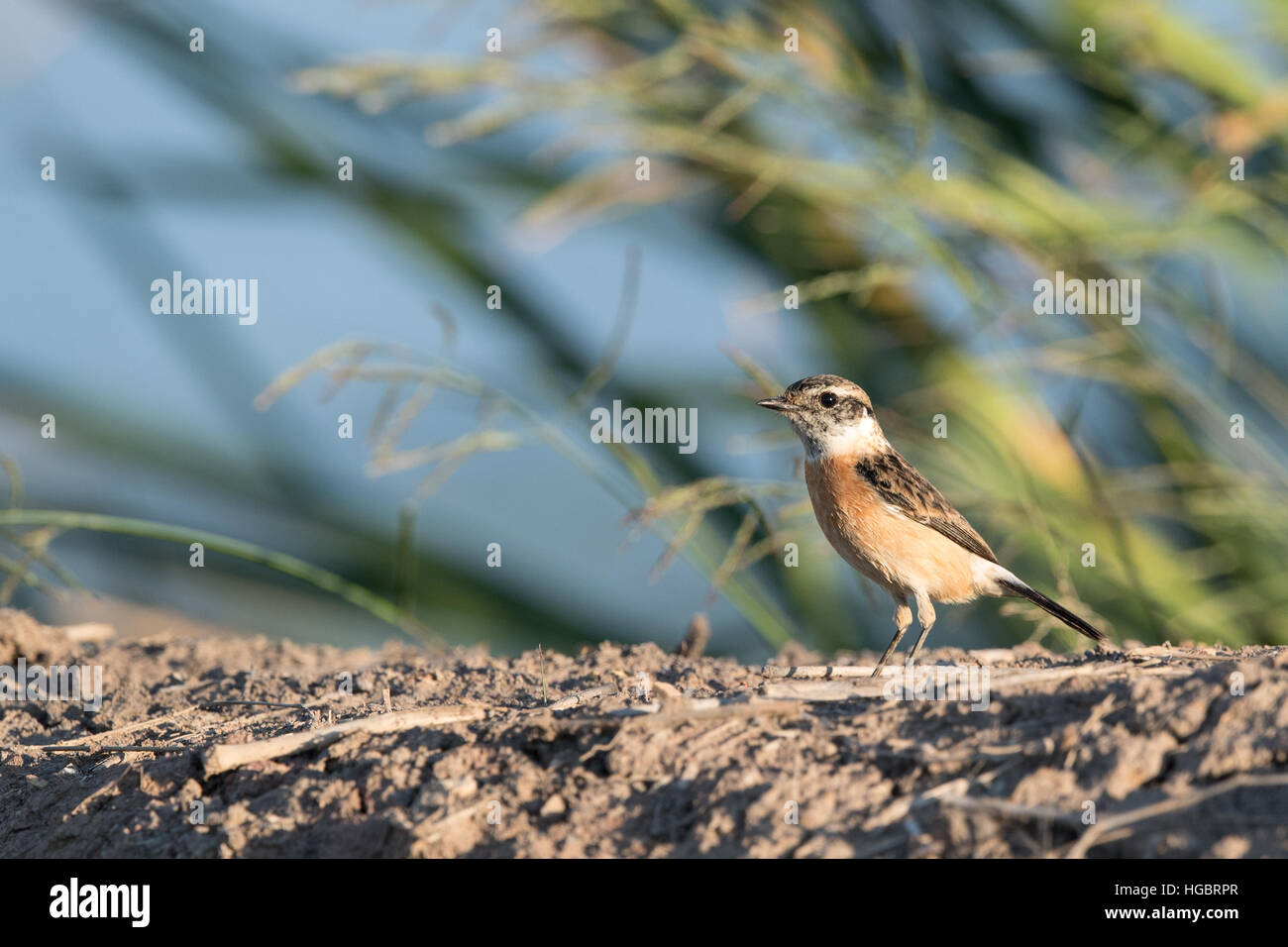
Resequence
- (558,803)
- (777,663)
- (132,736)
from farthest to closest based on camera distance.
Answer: (777,663) < (132,736) < (558,803)

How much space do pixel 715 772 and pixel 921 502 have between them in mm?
2213

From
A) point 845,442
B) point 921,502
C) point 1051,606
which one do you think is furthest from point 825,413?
point 1051,606

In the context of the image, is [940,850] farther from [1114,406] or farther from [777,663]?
[1114,406]

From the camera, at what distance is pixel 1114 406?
6.27 meters

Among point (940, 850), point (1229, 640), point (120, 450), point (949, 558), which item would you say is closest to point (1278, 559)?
point (1229, 640)

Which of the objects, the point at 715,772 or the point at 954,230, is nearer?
the point at 715,772

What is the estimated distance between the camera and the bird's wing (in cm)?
468

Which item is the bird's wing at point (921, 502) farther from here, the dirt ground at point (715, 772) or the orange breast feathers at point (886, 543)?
the dirt ground at point (715, 772)

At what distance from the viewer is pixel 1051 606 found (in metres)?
4.49

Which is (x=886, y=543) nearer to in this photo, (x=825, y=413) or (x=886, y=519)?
(x=886, y=519)

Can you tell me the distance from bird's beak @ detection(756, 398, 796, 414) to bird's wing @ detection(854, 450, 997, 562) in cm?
34

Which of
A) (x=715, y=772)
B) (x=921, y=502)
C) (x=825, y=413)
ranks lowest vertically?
(x=715, y=772)

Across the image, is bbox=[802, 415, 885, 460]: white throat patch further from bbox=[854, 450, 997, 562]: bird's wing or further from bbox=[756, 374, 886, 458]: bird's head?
bbox=[854, 450, 997, 562]: bird's wing

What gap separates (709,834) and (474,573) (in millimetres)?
3935
